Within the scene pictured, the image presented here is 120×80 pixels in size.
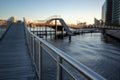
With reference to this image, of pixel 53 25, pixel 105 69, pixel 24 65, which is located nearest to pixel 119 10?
pixel 53 25

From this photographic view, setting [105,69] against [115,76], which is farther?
[105,69]

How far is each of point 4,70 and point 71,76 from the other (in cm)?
403

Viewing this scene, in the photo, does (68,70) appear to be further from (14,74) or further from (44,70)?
(14,74)

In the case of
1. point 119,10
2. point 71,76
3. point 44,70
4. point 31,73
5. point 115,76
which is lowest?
point 115,76

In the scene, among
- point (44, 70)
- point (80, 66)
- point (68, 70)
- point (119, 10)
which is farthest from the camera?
point (119, 10)

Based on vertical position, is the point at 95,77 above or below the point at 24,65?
above

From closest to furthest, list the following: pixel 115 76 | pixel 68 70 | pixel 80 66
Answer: pixel 80 66 < pixel 68 70 < pixel 115 76

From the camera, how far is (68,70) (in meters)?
2.04

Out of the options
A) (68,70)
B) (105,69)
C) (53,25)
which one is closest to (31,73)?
(68,70)

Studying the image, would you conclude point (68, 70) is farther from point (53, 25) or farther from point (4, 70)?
point (53, 25)

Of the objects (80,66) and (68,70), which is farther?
(68,70)

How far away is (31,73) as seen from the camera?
17.0 feet

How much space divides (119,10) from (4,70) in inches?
4701

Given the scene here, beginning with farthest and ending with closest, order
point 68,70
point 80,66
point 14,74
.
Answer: point 14,74 < point 68,70 < point 80,66
